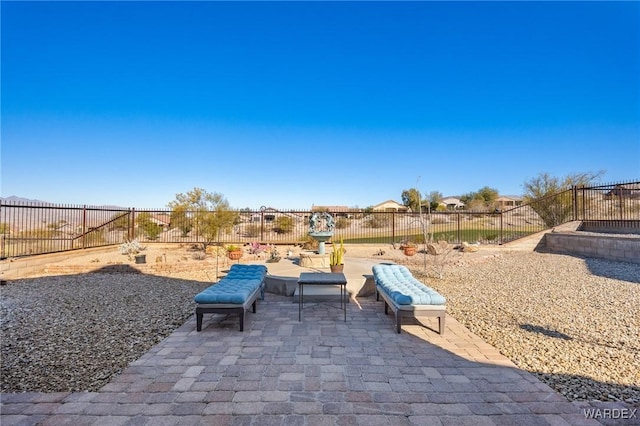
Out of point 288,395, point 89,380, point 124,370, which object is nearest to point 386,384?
point 288,395

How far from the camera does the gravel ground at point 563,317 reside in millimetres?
3098

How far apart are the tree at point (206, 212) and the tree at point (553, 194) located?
13670 millimetres

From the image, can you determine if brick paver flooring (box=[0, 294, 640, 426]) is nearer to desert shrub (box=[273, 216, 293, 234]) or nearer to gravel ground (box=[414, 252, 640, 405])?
gravel ground (box=[414, 252, 640, 405])

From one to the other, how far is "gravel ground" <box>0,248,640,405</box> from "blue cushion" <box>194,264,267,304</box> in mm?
725

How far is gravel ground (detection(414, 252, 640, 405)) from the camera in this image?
10.2 ft

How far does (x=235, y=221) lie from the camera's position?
47.3 ft

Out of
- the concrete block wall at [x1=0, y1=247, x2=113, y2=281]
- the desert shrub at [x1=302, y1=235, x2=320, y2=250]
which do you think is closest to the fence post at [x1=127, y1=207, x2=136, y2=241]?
the concrete block wall at [x1=0, y1=247, x2=113, y2=281]

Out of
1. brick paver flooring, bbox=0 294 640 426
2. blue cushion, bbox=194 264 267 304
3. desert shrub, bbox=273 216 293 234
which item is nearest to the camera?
brick paver flooring, bbox=0 294 640 426

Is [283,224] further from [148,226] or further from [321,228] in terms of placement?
→ [321,228]

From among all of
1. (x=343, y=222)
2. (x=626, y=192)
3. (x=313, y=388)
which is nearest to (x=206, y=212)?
(x=343, y=222)

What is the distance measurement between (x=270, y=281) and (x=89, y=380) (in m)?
4.02

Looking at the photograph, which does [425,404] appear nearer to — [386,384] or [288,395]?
[386,384]

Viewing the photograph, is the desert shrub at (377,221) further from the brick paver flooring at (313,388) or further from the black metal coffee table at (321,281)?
the brick paver flooring at (313,388)

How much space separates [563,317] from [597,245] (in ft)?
22.8
